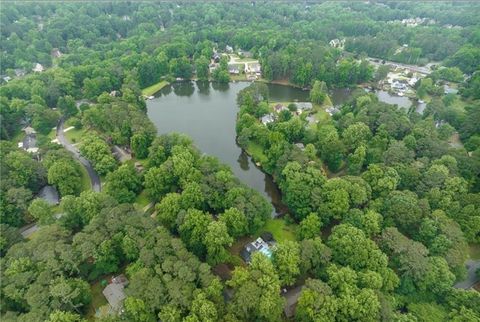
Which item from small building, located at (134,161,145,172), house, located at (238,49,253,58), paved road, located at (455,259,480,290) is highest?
house, located at (238,49,253,58)

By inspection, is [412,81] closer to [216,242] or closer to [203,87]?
[203,87]

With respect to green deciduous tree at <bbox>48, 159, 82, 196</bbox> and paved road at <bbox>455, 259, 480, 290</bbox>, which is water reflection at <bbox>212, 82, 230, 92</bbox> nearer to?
green deciduous tree at <bbox>48, 159, 82, 196</bbox>

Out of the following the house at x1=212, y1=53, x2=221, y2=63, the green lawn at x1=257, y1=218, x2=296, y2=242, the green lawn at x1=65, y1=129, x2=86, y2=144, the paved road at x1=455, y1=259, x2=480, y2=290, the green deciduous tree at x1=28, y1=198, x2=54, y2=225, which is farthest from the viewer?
the house at x1=212, y1=53, x2=221, y2=63

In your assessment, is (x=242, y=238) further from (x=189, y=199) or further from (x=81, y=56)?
(x=81, y=56)

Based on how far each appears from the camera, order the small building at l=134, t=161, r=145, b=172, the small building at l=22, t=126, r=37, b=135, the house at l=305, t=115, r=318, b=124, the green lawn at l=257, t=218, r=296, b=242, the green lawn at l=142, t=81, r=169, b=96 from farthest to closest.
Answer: the green lawn at l=142, t=81, r=169, b=96
the house at l=305, t=115, r=318, b=124
the small building at l=22, t=126, r=37, b=135
the small building at l=134, t=161, r=145, b=172
the green lawn at l=257, t=218, r=296, b=242

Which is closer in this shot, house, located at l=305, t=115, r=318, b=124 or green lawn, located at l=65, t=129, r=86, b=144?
green lawn, located at l=65, t=129, r=86, b=144

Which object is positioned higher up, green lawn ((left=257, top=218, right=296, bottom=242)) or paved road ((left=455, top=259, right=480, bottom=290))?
green lawn ((left=257, top=218, right=296, bottom=242))

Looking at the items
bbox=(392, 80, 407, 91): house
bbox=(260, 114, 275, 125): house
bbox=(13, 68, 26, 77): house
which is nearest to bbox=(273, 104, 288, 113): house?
bbox=(260, 114, 275, 125): house
